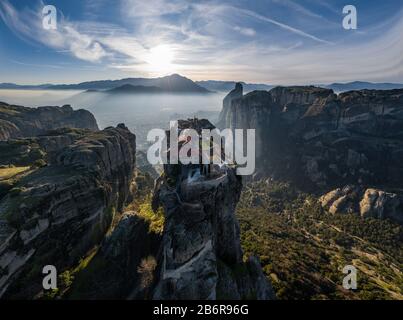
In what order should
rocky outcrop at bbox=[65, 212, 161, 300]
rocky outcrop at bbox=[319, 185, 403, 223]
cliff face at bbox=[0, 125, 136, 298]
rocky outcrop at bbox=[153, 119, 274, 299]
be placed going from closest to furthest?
rocky outcrop at bbox=[153, 119, 274, 299], cliff face at bbox=[0, 125, 136, 298], rocky outcrop at bbox=[65, 212, 161, 300], rocky outcrop at bbox=[319, 185, 403, 223]

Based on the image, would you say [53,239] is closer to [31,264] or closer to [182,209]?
[31,264]

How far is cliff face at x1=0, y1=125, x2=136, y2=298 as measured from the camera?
170 feet

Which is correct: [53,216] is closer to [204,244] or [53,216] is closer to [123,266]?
[123,266]

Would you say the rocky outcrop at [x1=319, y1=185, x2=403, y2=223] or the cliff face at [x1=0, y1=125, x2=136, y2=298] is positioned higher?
the cliff face at [x1=0, y1=125, x2=136, y2=298]

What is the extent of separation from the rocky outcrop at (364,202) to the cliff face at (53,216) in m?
148

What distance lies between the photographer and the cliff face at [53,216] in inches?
2035

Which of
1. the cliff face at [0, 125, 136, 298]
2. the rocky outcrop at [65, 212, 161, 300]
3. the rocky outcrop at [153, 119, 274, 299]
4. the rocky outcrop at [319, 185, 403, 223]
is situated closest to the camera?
the rocky outcrop at [153, 119, 274, 299]

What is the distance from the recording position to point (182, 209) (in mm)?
48562

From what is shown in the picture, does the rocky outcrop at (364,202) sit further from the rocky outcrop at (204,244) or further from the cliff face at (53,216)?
the cliff face at (53,216)

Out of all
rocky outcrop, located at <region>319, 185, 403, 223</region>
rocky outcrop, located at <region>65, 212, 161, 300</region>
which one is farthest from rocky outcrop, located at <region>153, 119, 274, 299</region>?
rocky outcrop, located at <region>319, 185, 403, 223</region>

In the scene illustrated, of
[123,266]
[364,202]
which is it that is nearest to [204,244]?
[123,266]

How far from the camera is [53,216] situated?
199 ft

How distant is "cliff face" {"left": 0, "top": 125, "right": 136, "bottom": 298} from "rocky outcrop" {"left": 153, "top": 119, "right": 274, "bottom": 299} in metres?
24.1

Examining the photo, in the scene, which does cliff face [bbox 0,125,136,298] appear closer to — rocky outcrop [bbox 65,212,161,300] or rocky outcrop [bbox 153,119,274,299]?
rocky outcrop [bbox 65,212,161,300]
